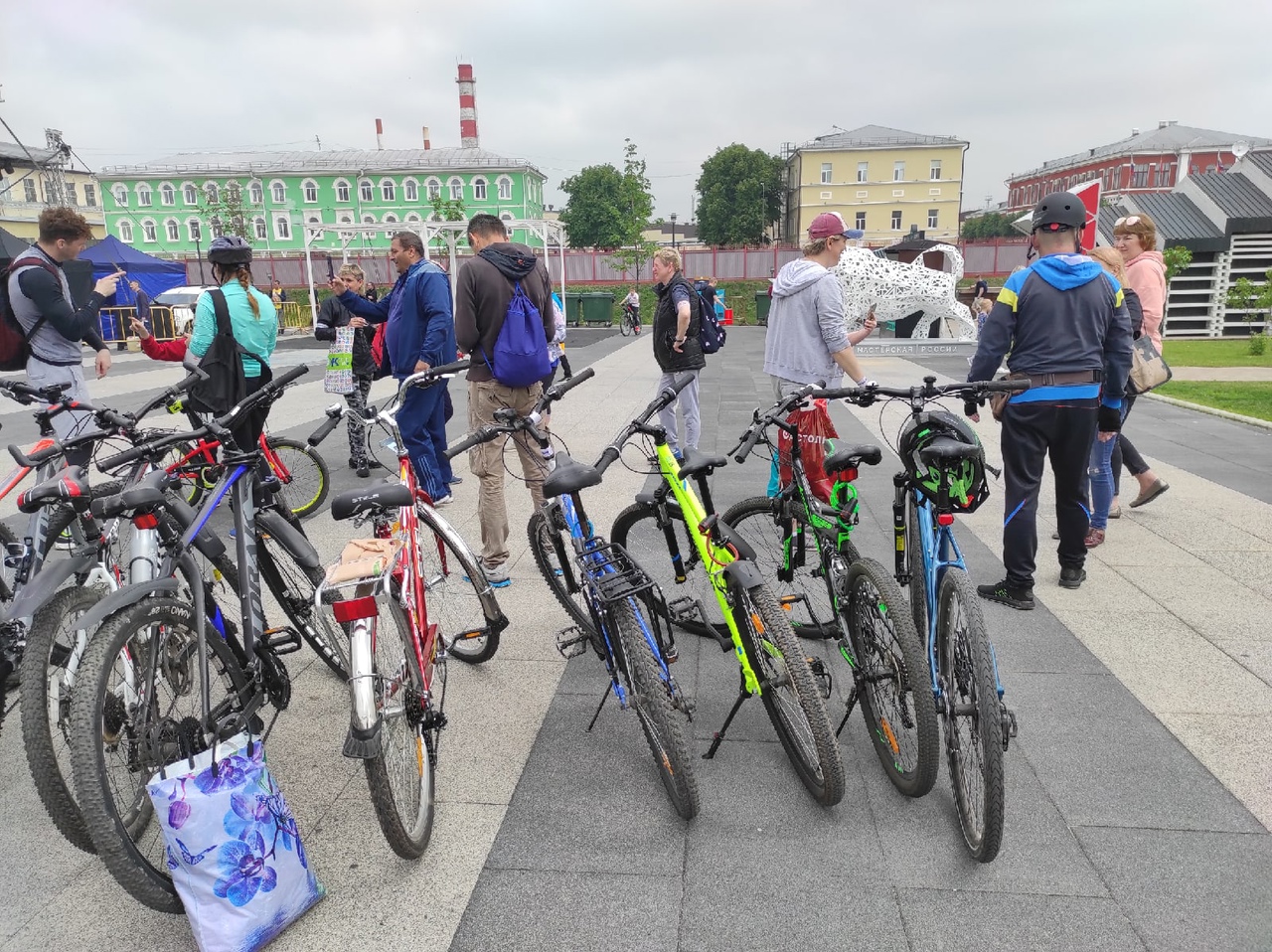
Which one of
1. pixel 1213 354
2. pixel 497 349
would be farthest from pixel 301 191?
pixel 497 349

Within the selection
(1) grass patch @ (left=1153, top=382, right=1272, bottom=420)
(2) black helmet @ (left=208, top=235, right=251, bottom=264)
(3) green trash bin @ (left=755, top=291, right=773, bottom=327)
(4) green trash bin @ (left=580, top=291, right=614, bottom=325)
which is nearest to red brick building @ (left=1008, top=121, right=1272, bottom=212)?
(3) green trash bin @ (left=755, top=291, right=773, bottom=327)

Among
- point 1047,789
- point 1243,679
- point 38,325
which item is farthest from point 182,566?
point 1243,679

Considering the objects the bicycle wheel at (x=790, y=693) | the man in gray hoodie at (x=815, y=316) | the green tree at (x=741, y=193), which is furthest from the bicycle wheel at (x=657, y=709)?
the green tree at (x=741, y=193)

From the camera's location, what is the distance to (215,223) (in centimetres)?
4509

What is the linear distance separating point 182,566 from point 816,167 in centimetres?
8031

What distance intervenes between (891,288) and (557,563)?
47.2ft

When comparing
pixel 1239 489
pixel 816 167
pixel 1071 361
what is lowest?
pixel 1239 489

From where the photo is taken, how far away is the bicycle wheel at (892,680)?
254 cm

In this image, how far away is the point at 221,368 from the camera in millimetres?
5191

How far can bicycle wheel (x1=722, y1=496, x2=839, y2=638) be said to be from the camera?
3.52 metres

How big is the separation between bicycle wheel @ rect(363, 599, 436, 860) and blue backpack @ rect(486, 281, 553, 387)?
2.36 meters

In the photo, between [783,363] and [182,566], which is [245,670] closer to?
[182,566]

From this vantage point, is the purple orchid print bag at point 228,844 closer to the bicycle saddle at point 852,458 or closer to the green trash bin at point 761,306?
the bicycle saddle at point 852,458

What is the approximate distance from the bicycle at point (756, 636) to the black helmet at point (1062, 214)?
7.06 feet
